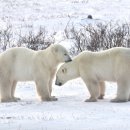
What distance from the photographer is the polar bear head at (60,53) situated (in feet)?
29.5

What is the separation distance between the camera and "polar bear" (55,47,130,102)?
8477 mm

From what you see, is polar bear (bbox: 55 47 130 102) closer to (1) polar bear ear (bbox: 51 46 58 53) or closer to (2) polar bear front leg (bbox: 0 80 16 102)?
(1) polar bear ear (bbox: 51 46 58 53)

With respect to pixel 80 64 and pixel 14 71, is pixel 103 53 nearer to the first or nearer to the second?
pixel 80 64

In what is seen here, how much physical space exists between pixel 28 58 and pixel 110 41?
651cm

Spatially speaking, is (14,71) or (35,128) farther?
(14,71)

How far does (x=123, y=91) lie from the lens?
8.50 metres

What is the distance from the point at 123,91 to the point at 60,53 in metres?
1.43

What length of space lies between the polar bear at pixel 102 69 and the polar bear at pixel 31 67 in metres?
0.28

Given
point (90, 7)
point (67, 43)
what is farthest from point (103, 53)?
point (90, 7)

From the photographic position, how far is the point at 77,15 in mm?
31156

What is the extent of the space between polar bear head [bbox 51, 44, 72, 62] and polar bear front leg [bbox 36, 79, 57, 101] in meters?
0.53

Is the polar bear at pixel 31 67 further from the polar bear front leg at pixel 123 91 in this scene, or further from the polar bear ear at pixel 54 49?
the polar bear front leg at pixel 123 91

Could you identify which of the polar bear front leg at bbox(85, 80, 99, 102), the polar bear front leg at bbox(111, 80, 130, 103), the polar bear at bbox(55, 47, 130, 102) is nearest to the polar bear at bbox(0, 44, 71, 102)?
the polar bear at bbox(55, 47, 130, 102)

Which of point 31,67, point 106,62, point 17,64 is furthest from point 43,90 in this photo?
point 106,62
